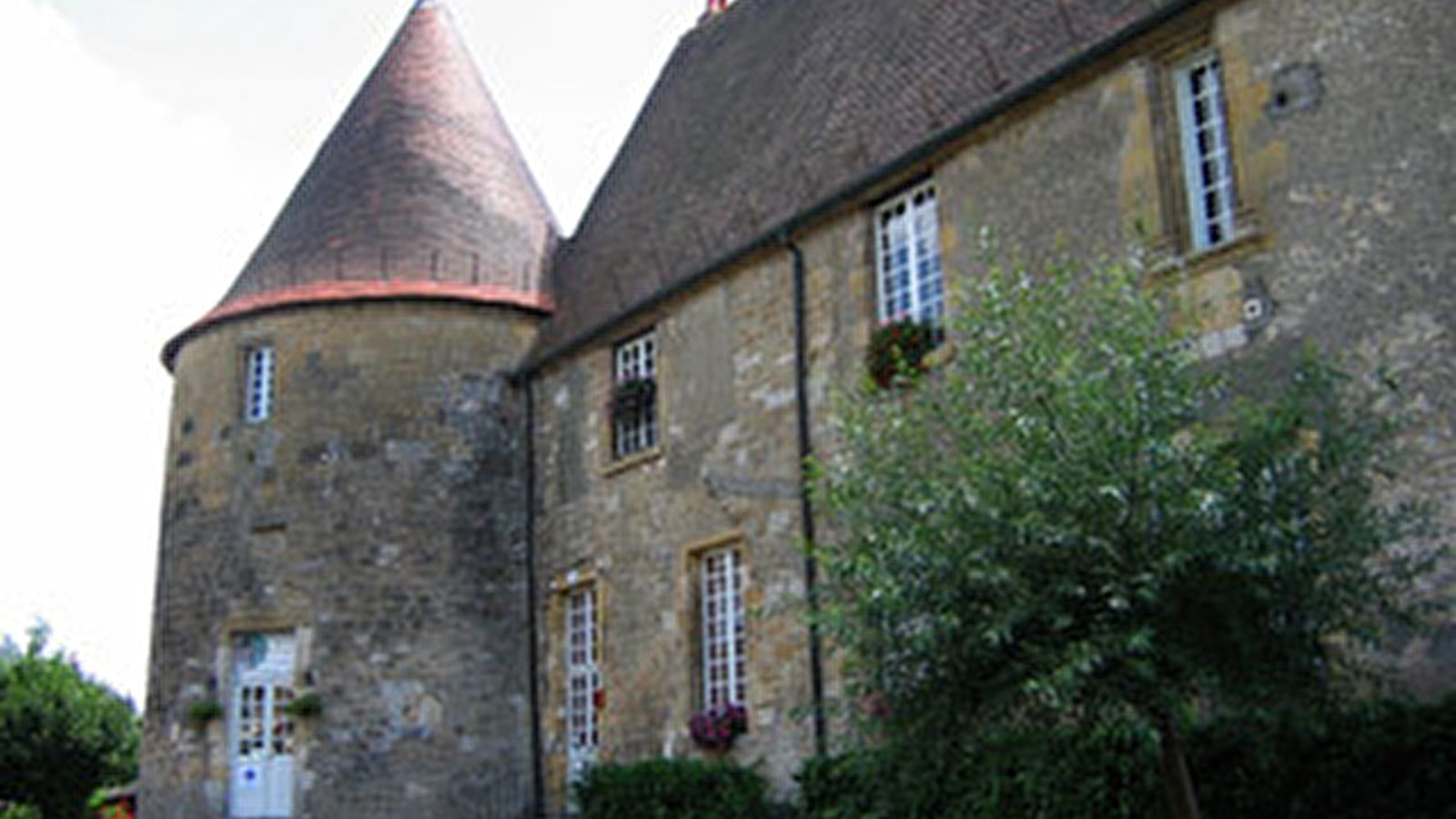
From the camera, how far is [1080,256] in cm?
1141

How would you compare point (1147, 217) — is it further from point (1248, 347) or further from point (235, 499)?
point (235, 499)

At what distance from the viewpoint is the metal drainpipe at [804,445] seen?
13.0 metres

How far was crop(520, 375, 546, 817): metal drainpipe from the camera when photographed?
55.7ft

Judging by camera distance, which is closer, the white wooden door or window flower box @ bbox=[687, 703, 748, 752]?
window flower box @ bbox=[687, 703, 748, 752]

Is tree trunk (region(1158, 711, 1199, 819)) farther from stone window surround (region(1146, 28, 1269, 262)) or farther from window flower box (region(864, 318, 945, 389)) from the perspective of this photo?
window flower box (region(864, 318, 945, 389))

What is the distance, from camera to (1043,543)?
722cm

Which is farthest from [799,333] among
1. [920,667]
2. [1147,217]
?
[920,667]

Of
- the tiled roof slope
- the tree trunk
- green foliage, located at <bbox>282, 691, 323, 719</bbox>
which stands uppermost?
the tiled roof slope

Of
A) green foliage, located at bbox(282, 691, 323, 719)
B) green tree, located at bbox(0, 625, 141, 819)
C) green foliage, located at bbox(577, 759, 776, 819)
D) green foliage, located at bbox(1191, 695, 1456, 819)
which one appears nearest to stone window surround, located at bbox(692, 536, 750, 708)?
green foliage, located at bbox(577, 759, 776, 819)

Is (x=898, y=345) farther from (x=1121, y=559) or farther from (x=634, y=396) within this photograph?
(x=1121, y=559)

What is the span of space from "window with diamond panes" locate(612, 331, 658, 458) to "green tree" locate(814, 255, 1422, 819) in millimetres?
8504

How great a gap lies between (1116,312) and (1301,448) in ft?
3.49

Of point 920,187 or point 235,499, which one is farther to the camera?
point 235,499

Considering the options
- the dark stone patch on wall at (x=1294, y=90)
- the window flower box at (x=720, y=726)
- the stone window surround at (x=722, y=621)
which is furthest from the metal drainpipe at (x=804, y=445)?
the dark stone patch on wall at (x=1294, y=90)
